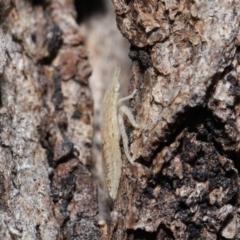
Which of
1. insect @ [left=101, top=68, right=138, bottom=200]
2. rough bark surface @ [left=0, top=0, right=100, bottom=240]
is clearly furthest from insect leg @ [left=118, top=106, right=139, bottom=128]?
rough bark surface @ [left=0, top=0, right=100, bottom=240]

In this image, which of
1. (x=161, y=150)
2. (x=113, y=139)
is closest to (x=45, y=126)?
(x=113, y=139)

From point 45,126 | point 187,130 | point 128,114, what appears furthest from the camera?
point 45,126

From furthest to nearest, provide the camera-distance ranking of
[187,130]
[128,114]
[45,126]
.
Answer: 1. [45,126]
2. [128,114]
3. [187,130]

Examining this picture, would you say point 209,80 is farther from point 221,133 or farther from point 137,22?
point 137,22

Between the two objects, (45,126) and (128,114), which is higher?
(128,114)

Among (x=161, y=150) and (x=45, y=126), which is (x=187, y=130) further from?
(x=45, y=126)

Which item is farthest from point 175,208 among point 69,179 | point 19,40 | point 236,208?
point 19,40
